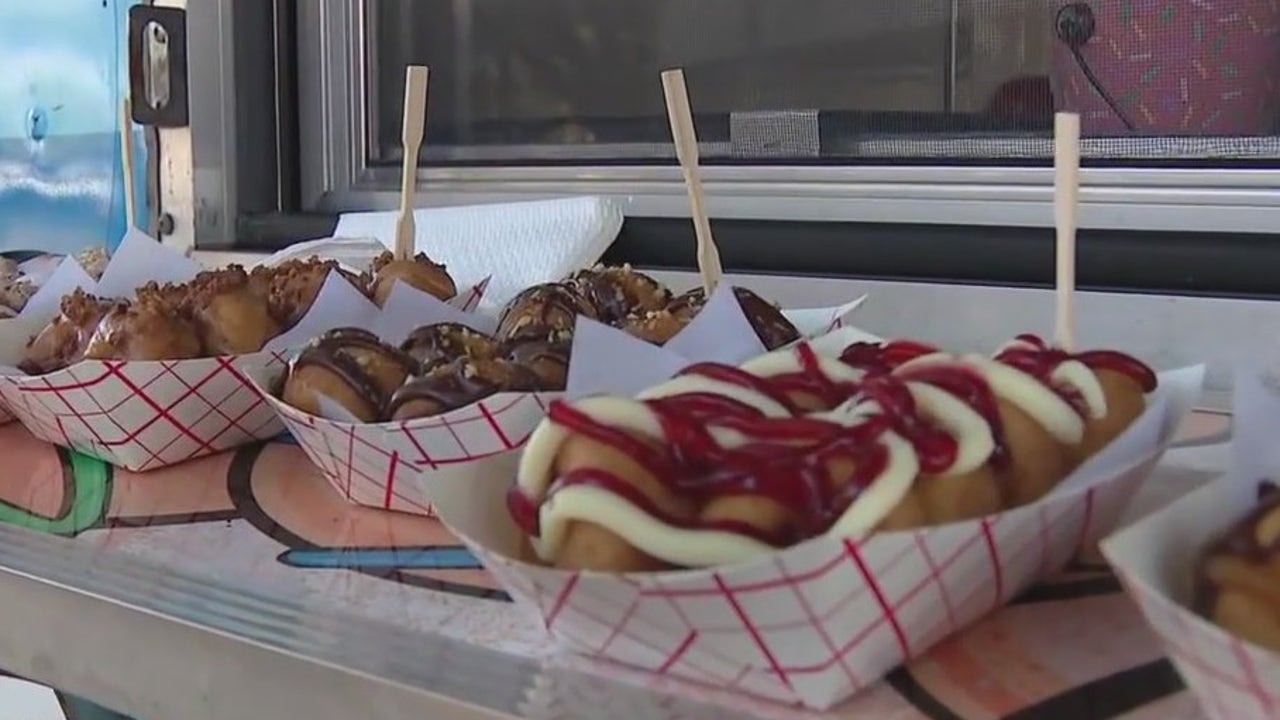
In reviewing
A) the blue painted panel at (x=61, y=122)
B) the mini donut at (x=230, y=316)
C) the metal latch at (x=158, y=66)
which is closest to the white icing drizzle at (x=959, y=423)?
the mini donut at (x=230, y=316)

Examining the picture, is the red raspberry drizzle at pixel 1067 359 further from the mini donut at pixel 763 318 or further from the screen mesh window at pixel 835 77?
the screen mesh window at pixel 835 77

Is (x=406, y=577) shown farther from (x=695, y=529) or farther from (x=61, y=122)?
(x=61, y=122)

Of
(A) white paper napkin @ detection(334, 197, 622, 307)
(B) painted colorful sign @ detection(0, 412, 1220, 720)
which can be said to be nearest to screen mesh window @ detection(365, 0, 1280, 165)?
(A) white paper napkin @ detection(334, 197, 622, 307)

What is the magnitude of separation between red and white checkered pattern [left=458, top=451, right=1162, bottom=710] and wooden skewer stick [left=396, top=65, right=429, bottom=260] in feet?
1.47

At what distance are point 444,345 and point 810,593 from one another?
0.37 m

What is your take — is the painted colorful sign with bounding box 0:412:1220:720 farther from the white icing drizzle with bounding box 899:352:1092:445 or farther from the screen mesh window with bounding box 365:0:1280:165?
the screen mesh window with bounding box 365:0:1280:165

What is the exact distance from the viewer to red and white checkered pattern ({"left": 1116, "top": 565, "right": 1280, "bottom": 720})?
371 mm

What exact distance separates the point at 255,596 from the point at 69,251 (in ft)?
4.34

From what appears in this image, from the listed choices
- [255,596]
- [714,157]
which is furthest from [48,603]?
[714,157]

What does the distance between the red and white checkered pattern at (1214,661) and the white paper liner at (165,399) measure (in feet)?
1.67

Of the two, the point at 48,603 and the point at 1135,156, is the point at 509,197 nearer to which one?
the point at 1135,156

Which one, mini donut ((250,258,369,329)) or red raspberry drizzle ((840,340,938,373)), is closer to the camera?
red raspberry drizzle ((840,340,938,373))

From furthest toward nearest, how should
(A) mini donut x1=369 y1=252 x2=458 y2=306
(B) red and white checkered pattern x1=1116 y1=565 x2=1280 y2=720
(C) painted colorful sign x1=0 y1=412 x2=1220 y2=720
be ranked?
(A) mini donut x1=369 y1=252 x2=458 y2=306 → (C) painted colorful sign x1=0 y1=412 x2=1220 y2=720 → (B) red and white checkered pattern x1=1116 y1=565 x2=1280 y2=720

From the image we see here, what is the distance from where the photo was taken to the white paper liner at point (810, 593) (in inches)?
17.2
